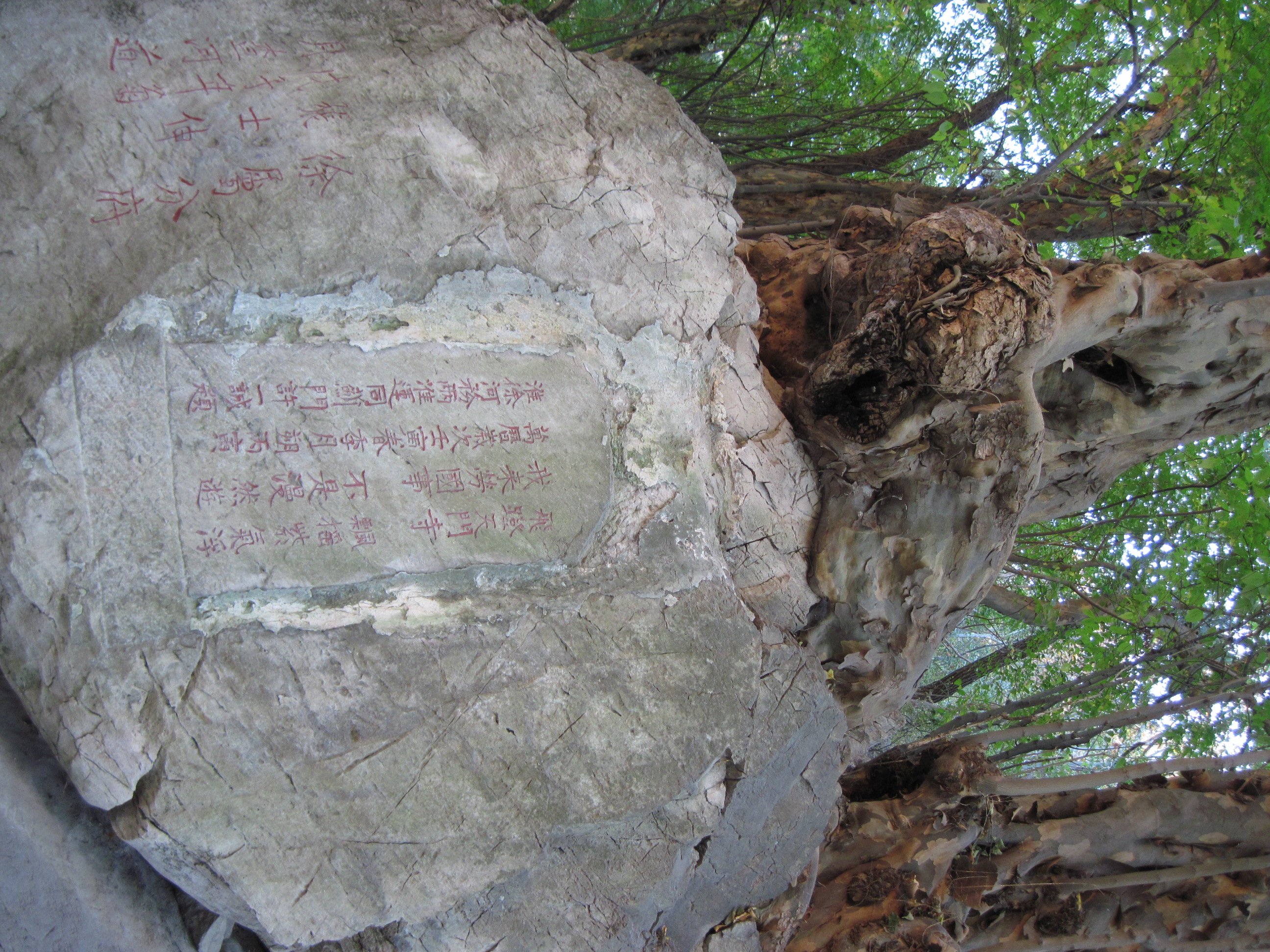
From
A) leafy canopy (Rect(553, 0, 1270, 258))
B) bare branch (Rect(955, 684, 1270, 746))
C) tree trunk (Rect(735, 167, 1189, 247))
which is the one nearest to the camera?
leafy canopy (Rect(553, 0, 1270, 258))

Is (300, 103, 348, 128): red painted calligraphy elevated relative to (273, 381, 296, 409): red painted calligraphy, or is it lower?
elevated

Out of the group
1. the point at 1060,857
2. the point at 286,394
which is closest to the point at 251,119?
the point at 286,394

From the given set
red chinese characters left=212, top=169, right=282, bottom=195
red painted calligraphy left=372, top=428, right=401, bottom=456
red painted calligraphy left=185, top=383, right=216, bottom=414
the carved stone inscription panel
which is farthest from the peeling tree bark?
red painted calligraphy left=185, top=383, right=216, bottom=414

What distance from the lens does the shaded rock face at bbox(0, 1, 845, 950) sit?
2.13 meters

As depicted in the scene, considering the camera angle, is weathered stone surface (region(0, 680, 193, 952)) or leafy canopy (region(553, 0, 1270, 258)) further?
leafy canopy (region(553, 0, 1270, 258))

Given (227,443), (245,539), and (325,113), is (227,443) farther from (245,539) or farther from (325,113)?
(325,113)

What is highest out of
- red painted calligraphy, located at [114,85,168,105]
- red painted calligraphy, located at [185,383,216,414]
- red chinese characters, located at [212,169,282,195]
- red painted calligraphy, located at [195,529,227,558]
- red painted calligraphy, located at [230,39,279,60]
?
red painted calligraphy, located at [230,39,279,60]

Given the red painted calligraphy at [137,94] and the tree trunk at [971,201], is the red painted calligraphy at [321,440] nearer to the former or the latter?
the red painted calligraphy at [137,94]

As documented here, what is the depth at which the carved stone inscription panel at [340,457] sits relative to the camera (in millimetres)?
2156

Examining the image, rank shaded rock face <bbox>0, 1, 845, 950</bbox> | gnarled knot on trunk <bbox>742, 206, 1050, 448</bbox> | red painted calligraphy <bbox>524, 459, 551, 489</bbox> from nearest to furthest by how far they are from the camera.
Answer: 1. shaded rock face <bbox>0, 1, 845, 950</bbox>
2. red painted calligraphy <bbox>524, 459, 551, 489</bbox>
3. gnarled knot on trunk <bbox>742, 206, 1050, 448</bbox>

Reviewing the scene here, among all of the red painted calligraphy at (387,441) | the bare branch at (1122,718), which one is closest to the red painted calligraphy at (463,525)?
the red painted calligraphy at (387,441)

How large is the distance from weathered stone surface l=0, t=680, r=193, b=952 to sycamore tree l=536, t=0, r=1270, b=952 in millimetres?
1972

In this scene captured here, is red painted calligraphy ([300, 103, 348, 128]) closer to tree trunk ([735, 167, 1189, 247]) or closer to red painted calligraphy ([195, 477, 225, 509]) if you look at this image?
red painted calligraphy ([195, 477, 225, 509])

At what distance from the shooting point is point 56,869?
230cm
